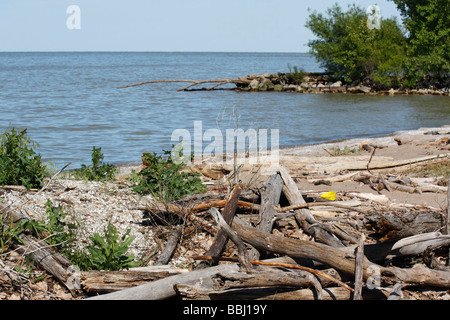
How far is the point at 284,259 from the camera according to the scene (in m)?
4.13

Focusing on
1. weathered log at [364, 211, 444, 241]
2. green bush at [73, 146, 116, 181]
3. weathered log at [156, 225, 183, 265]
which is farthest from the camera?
green bush at [73, 146, 116, 181]

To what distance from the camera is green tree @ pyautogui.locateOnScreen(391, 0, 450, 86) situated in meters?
32.8

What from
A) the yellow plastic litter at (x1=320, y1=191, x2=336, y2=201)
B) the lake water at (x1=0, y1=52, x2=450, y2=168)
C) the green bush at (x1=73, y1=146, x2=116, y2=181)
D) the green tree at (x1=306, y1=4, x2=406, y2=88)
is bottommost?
the lake water at (x1=0, y1=52, x2=450, y2=168)

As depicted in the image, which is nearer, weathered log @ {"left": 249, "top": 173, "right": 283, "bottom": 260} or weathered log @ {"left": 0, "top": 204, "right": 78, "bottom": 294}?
weathered log @ {"left": 0, "top": 204, "right": 78, "bottom": 294}

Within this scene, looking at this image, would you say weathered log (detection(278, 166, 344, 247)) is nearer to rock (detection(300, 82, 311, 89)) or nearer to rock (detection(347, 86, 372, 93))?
rock (detection(347, 86, 372, 93))

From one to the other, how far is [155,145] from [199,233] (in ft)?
33.2

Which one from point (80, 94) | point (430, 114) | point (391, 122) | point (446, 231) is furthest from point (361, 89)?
point (446, 231)

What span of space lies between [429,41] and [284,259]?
1333 inches

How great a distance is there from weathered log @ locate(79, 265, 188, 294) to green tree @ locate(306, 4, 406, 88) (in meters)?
34.1

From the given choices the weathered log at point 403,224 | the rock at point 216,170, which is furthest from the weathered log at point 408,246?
the rock at point 216,170

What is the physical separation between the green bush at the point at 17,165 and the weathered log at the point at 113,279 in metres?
2.15

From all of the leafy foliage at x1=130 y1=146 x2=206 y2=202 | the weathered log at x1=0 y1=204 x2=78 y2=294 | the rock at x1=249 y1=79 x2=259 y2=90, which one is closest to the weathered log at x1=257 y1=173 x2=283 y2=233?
the leafy foliage at x1=130 y1=146 x2=206 y2=202
